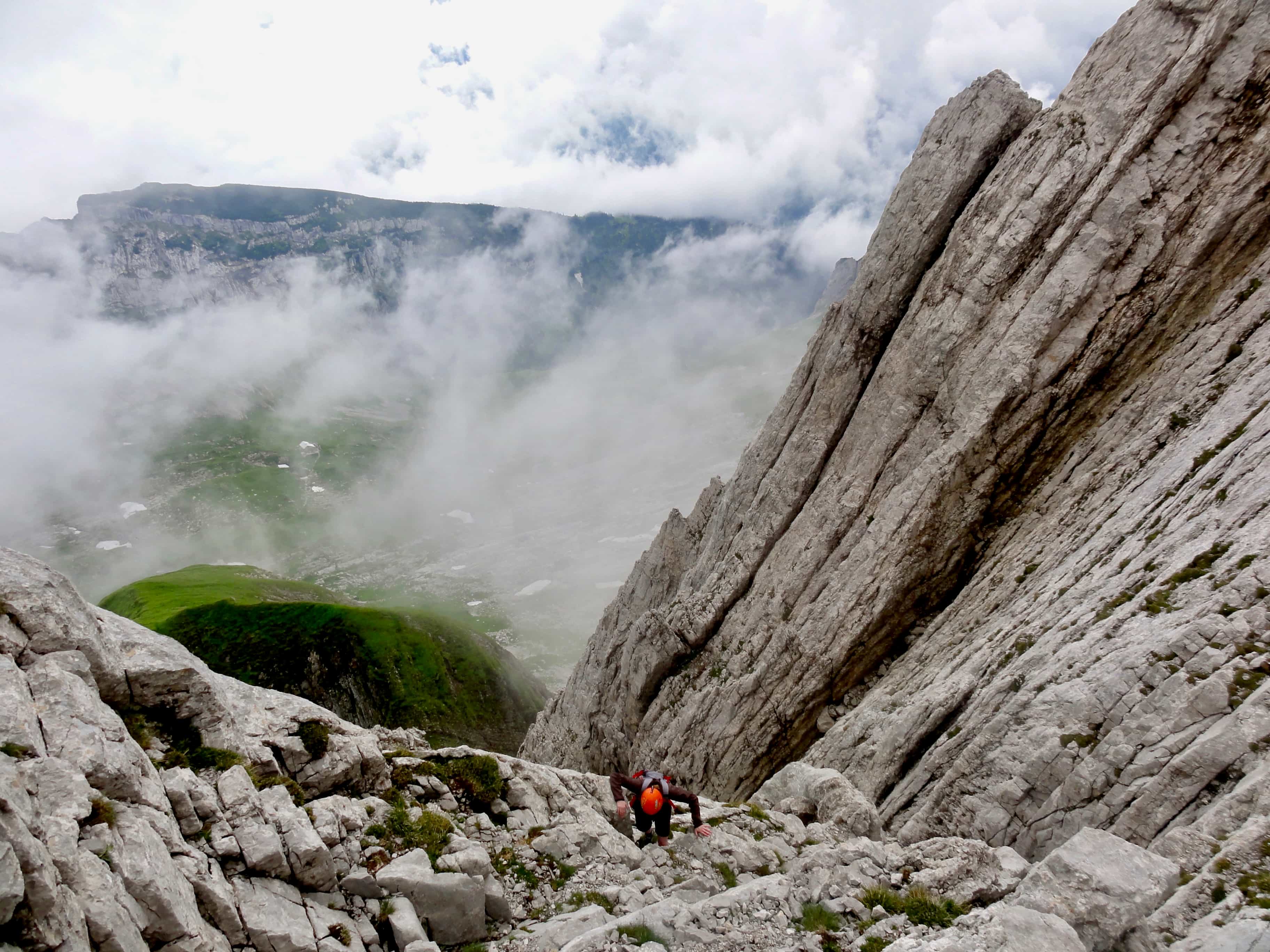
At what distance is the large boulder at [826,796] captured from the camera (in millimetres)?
24516

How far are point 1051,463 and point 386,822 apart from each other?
1531 inches

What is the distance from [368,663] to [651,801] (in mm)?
136754

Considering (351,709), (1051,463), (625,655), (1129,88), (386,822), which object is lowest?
(351,709)

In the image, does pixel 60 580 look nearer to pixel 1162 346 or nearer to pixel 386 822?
pixel 386 822

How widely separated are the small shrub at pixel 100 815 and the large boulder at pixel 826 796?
23697 millimetres

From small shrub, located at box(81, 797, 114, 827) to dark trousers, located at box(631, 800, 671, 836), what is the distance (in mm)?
15039

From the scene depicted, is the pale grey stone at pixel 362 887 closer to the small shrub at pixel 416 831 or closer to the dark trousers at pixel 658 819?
the small shrub at pixel 416 831

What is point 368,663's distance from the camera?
A: 456ft

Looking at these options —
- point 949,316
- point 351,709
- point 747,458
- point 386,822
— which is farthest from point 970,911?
point 351,709

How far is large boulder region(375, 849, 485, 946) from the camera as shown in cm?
1650

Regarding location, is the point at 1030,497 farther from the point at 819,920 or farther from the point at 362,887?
the point at 362,887

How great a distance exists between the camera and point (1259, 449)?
22.7 metres

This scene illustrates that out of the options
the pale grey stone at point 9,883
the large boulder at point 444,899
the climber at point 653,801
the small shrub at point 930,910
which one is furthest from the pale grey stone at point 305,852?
the small shrub at point 930,910

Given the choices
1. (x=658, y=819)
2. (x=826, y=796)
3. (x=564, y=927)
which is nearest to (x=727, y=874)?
(x=658, y=819)
